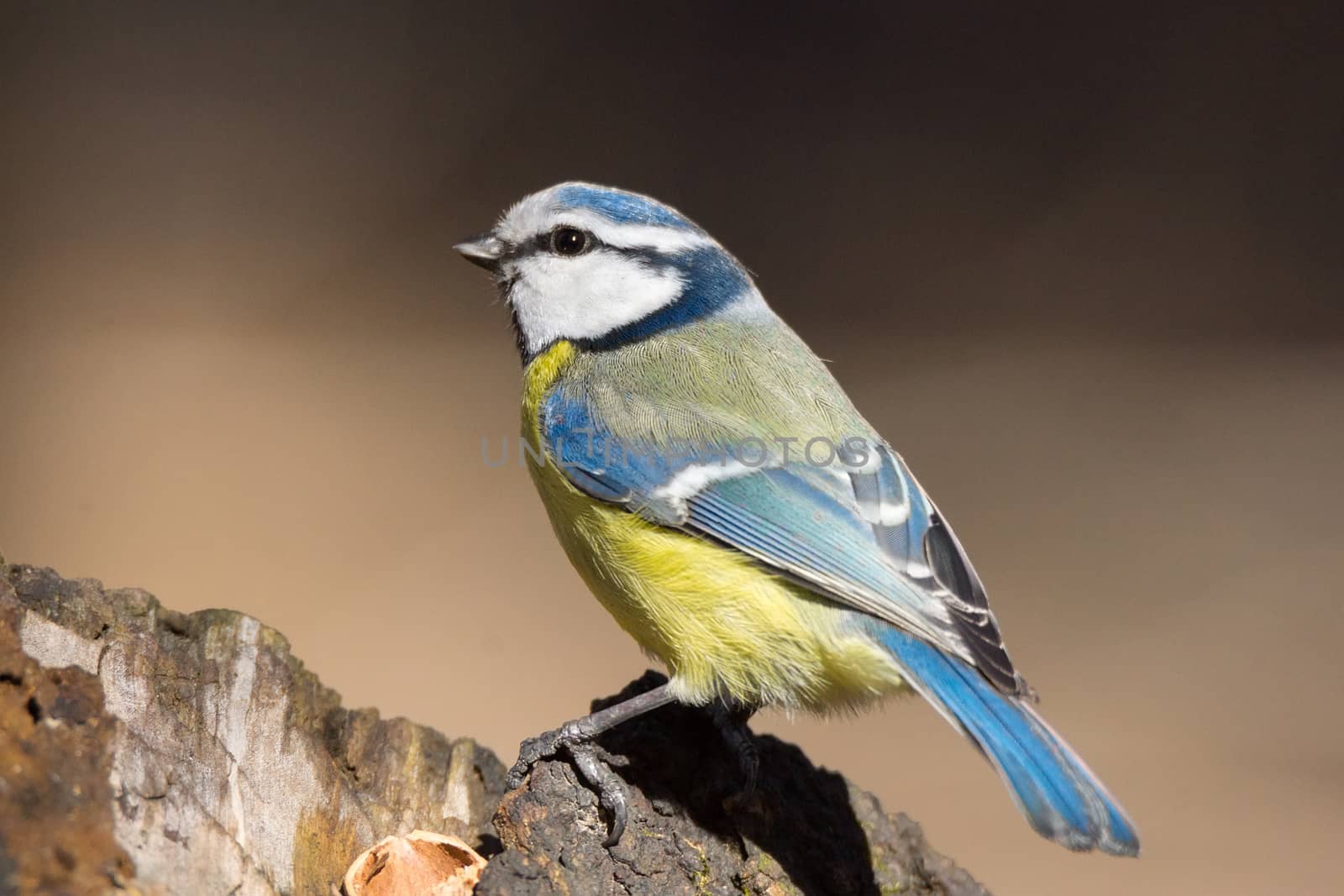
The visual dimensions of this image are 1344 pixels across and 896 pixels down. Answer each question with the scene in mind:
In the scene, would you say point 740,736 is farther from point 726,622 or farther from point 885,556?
point 885,556

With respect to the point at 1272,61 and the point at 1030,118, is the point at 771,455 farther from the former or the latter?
the point at 1272,61

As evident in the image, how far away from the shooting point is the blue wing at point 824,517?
1.76m

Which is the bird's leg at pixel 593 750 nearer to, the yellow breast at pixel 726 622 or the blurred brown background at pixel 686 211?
the yellow breast at pixel 726 622

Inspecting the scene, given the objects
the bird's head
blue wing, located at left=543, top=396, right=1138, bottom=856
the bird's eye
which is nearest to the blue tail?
blue wing, located at left=543, top=396, right=1138, bottom=856

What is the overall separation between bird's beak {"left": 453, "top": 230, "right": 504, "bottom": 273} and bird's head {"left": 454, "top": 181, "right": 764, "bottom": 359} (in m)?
0.04

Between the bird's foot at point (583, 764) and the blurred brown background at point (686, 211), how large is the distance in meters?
1.61

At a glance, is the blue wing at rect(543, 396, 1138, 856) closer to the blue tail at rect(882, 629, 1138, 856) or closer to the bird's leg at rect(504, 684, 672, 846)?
the blue tail at rect(882, 629, 1138, 856)

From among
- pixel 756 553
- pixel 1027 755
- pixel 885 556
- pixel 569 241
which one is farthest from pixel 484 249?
pixel 1027 755

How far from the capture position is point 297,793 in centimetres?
171

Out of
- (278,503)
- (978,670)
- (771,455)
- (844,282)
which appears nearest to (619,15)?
(844,282)

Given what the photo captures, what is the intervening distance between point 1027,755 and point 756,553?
17.7 inches

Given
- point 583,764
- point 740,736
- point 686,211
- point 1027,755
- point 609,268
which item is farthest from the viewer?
point 686,211

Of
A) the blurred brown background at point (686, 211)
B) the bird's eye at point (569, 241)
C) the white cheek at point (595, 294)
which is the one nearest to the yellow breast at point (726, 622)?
the white cheek at point (595, 294)

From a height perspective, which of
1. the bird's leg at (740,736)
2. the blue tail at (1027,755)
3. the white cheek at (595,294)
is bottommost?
the blue tail at (1027,755)
